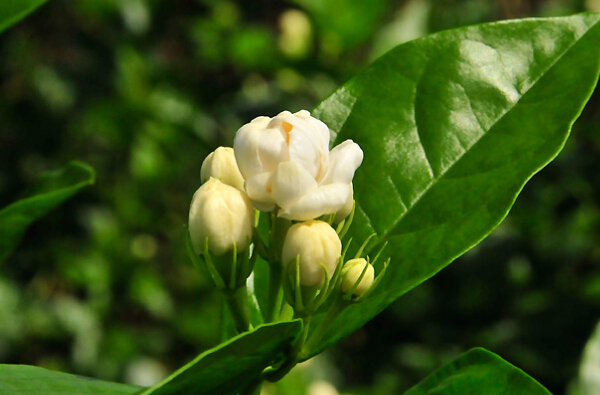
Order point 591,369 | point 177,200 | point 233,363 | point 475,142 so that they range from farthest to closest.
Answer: point 177,200 < point 591,369 < point 475,142 < point 233,363

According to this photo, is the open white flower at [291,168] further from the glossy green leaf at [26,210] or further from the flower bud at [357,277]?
the glossy green leaf at [26,210]

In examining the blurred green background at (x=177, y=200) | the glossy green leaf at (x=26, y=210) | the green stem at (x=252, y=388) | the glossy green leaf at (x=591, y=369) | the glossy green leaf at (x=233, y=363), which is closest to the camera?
the glossy green leaf at (x=233, y=363)

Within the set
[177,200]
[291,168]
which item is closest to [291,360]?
[291,168]

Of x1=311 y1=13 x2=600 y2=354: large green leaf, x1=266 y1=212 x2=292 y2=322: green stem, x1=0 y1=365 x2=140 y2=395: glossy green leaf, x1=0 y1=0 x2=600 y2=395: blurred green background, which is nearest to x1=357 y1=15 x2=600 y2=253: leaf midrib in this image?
x1=311 y1=13 x2=600 y2=354: large green leaf

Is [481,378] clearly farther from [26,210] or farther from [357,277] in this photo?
[26,210]

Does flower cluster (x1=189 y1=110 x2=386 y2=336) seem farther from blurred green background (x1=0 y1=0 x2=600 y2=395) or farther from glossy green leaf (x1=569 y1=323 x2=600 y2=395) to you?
blurred green background (x1=0 y1=0 x2=600 y2=395)

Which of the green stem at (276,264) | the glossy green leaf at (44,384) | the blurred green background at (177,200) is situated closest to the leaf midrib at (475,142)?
the green stem at (276,264)

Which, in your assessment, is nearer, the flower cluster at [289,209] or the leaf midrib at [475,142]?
the flower cluster at [289,209]
